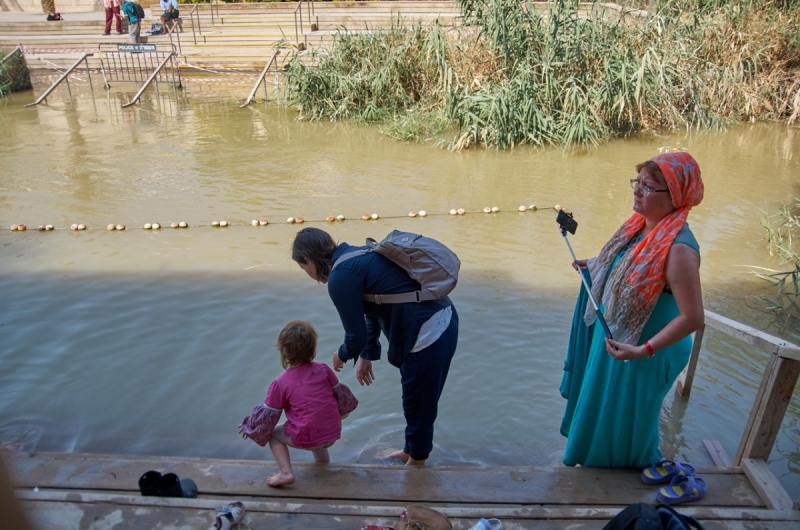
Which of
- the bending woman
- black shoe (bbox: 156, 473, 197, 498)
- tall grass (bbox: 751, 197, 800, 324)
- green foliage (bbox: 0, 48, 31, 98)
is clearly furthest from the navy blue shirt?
green foliage (bbox: 0, 48, 31, 98)

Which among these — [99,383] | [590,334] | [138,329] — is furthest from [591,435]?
[138,329]

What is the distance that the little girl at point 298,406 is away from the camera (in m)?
2.96

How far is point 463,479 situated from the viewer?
2.97 metres

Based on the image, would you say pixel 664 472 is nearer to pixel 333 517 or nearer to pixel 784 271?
pixel 333 517

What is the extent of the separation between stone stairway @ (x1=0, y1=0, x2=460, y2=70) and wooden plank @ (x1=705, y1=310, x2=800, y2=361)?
555 inches

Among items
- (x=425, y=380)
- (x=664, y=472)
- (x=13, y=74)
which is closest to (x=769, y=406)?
(x=664, y=472)

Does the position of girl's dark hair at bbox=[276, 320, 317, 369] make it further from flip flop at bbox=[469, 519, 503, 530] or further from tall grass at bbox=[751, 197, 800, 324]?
tall grass at bbox=[751, 197, 800, 324]

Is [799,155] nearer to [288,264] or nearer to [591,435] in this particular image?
[288,264]

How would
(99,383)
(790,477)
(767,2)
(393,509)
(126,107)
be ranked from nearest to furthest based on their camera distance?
(393,509) < (790,477) < (99,383) < (767,2) < (126,107)

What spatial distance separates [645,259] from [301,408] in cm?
161

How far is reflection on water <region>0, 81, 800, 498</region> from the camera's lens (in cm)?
418

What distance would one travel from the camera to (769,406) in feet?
9.50

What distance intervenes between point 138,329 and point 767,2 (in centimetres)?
1201

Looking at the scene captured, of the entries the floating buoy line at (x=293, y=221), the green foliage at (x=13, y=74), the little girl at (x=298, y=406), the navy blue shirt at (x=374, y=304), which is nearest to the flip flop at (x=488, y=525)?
the navy blue shirt at (x=374, y=304)
